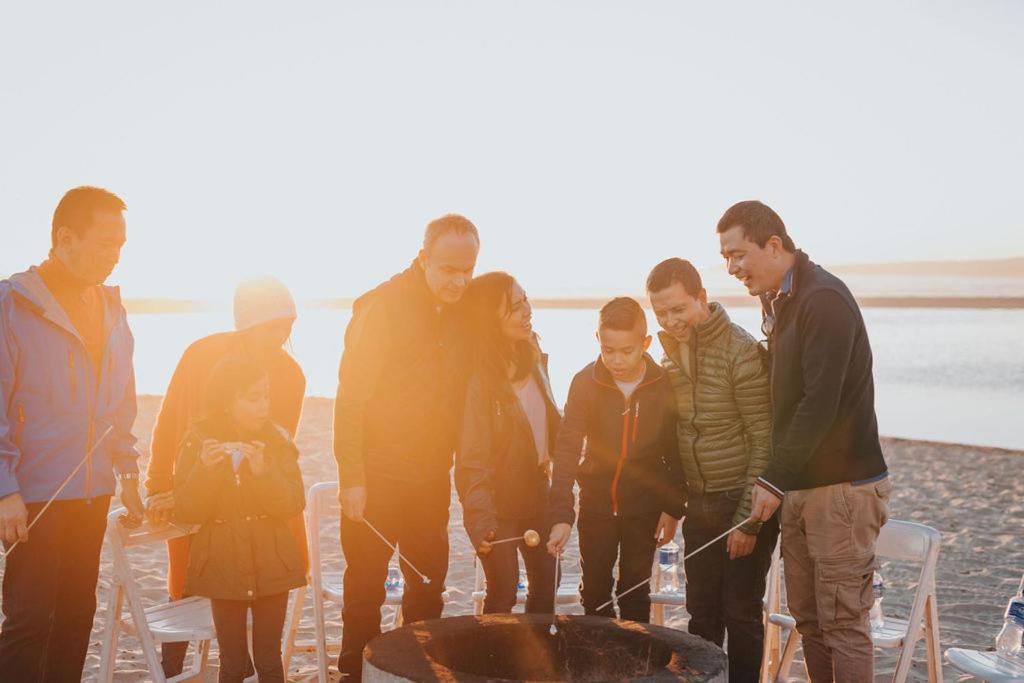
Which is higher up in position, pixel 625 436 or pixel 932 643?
pixel 625 436

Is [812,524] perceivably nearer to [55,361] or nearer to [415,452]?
[415,452]

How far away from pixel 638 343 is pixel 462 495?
36.3 inches

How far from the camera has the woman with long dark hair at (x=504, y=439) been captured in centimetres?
396

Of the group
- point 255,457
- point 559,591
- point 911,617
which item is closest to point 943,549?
point 911,617

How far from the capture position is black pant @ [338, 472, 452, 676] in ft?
12.9

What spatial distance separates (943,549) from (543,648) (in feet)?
17.7

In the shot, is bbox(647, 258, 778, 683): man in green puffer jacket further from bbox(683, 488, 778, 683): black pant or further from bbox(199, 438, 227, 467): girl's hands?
bbox(199, 438, 227, 467): girl's hands

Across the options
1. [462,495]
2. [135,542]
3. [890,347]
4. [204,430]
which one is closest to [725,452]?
[462,495]

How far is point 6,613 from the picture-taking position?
3.48 m

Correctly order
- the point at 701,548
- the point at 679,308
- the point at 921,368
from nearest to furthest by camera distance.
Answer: the point at 701,548 → the point at 679,308 → the point at 921,368

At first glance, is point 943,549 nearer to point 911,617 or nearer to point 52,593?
point 911,617

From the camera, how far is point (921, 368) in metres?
24.9

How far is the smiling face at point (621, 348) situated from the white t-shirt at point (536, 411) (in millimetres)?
370

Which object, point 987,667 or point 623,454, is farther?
point 623,454
